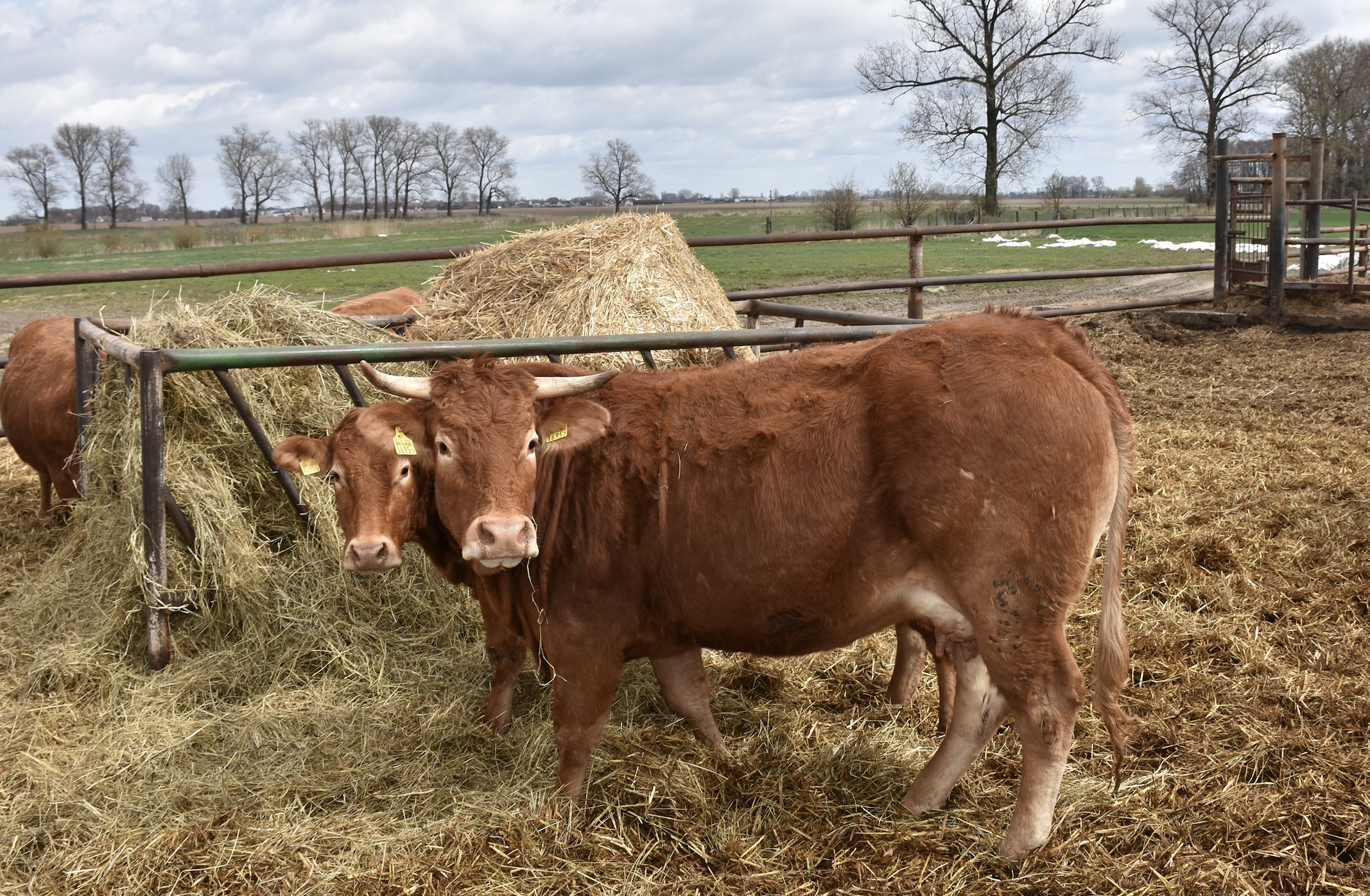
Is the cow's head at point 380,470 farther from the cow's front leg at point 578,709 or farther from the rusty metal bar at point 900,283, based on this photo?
the rusty metal bar at point 900,283

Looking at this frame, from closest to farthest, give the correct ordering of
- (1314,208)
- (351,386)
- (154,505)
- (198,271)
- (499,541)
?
(499,541), (154,505), (351,386), (198,271), (1314,208)

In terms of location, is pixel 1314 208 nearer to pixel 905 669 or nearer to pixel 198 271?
pixel 905 669

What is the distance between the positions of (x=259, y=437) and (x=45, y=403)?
2435 millimetres

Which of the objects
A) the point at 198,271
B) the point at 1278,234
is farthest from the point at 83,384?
the point at 1278,234

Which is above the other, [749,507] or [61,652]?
[749,507]

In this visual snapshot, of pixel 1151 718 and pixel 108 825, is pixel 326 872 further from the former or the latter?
pixel 1151 718

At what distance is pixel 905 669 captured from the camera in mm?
3926

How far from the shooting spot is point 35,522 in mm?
6348

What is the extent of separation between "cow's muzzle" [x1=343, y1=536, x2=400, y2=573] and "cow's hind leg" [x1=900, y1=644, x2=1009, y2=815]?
5.96 ft

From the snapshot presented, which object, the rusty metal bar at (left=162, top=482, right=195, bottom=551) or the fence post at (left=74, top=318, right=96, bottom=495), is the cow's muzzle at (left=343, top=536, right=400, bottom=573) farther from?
the fence post at (left=74, top=318, right=96, bottom=495)

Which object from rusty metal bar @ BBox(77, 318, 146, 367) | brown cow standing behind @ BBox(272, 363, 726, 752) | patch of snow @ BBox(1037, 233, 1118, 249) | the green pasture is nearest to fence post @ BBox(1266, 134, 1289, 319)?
the green pasture

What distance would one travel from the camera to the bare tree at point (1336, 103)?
37844 mm

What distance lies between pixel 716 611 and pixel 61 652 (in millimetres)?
2951

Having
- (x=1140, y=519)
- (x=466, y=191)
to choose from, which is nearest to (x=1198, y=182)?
(x=1140, y=519)
